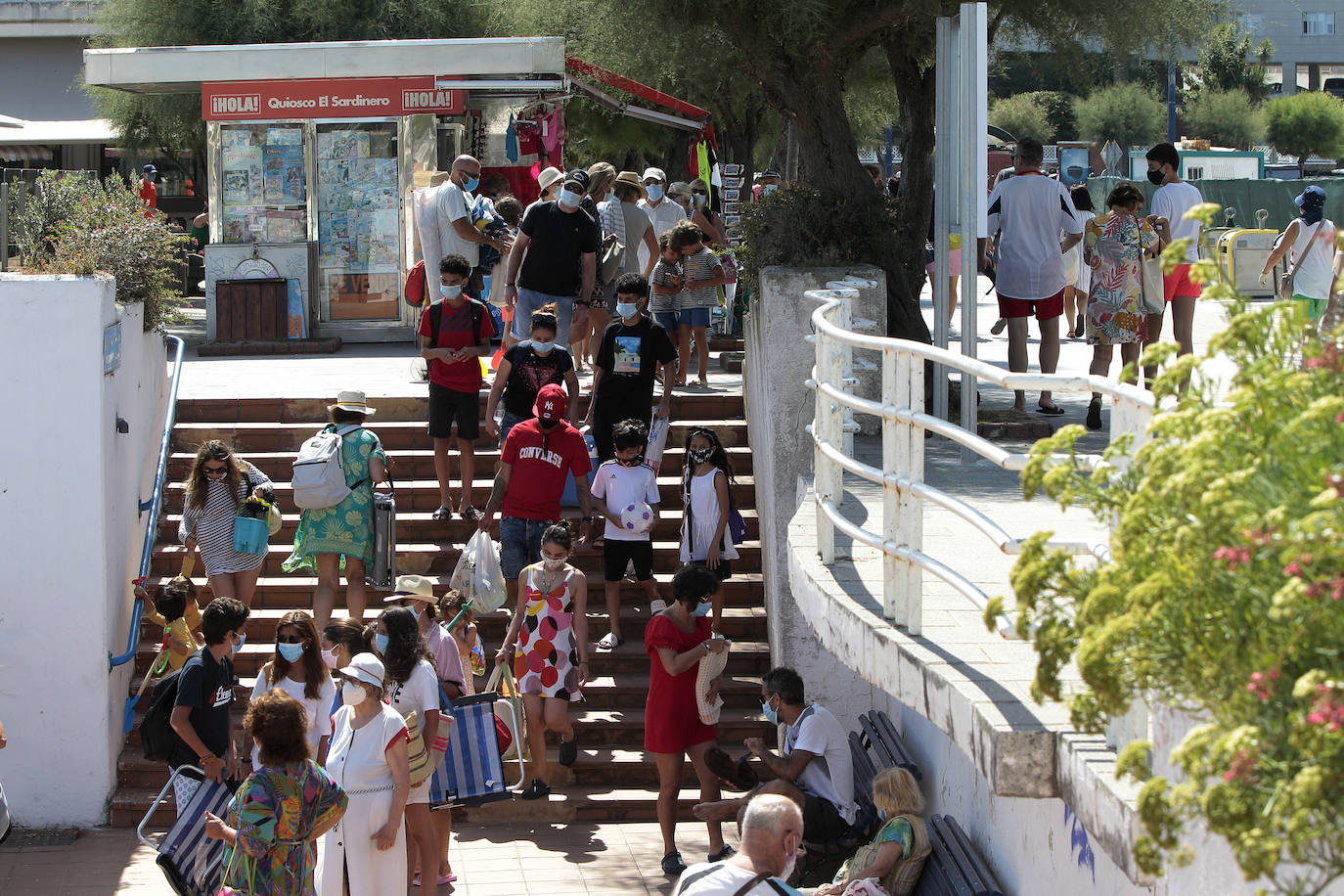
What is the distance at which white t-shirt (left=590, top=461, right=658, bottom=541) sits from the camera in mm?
9352

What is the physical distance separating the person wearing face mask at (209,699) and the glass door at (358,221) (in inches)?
354

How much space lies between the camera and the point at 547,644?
873 cm

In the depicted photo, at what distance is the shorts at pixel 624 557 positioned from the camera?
955 cm

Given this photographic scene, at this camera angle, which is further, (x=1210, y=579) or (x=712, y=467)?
(x=712, y=467)

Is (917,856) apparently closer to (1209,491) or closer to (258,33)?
(1209,491)

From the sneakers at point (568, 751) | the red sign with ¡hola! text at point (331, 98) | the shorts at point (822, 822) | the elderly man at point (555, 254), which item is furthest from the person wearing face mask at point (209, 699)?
the red sign with ¡hola! text at point (331, 98)

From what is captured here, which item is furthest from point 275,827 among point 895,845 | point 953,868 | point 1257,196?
point 1257,196

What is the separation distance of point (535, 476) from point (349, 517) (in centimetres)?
117

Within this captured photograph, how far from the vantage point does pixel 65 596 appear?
9633 mm

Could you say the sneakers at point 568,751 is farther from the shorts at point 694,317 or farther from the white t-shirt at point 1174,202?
the white t-shirt at point 1174,202

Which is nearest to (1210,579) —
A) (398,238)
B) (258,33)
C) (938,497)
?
(938,497)

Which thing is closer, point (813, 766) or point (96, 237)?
point (813, 766)

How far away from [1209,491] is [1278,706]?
14.8 inches

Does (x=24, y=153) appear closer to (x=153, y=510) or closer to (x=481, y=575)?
(x=153, y=510)
